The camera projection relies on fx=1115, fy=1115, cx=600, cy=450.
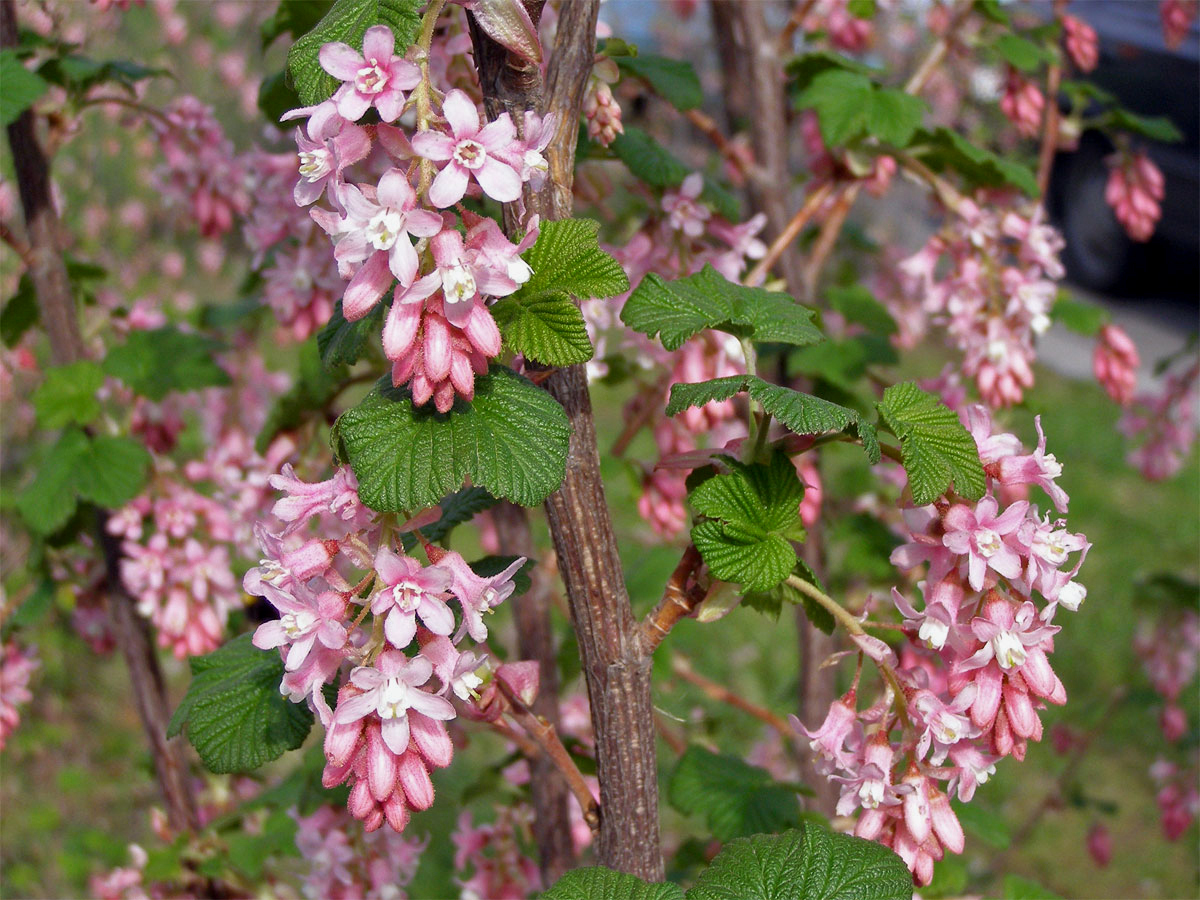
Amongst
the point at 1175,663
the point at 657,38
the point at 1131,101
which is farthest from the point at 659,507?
the point at 1131,101

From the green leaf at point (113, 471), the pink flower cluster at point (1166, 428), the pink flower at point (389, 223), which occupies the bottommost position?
the pink flower cluster at point (1166, 428)

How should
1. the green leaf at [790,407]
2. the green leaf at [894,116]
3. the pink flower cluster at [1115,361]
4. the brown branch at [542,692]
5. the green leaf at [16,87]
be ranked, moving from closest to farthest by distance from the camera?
the green leaf at [790,407] < the green leaf at [16,87] < the brown branch at [542,692] < the green leaf at [894,116] < the pink flower cluster at [1115,361]

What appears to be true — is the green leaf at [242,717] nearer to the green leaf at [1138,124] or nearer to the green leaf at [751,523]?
the green leaf at [751,523]

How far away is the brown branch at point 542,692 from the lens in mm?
1780

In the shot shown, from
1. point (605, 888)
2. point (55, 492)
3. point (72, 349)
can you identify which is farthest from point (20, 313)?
point (605, 888)

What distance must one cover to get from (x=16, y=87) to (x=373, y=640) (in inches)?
45.5

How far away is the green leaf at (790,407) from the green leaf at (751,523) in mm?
90

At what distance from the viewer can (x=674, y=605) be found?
115 centimetres

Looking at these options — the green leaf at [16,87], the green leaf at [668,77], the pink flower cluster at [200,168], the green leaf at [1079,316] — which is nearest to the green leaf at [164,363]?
the pink flower cluster at [200,168]

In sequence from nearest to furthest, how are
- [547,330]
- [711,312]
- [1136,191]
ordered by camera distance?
[547,330] → [711,312] → [1136,191]

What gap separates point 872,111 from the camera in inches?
75.5

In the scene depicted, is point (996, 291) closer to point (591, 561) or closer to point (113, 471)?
point (591, 561)

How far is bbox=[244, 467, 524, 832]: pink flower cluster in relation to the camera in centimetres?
95

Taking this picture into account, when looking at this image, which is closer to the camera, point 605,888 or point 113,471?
point 605,888
